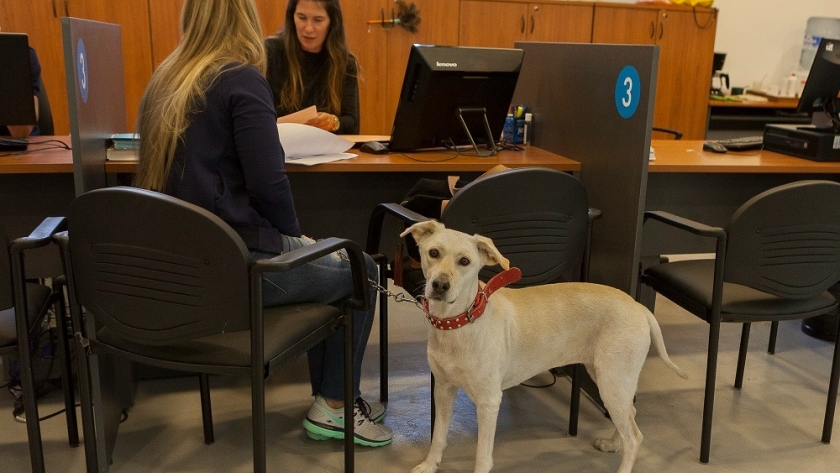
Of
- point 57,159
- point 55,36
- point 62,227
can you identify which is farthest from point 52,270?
point 55,36

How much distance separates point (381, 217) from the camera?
217 cm

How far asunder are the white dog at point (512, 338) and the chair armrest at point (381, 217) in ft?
0.74

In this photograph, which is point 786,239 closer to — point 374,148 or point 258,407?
point 374,148

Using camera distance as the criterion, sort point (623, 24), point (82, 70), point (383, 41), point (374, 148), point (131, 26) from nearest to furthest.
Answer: point (82, 70)
point (374, 148)
point (131, 26)
point (383, 41)
point (623, 24)

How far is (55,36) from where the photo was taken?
423 cm

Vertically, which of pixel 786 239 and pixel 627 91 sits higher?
pixel 627 91

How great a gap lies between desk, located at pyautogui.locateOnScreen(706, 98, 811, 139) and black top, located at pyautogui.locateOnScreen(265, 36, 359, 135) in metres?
3.42

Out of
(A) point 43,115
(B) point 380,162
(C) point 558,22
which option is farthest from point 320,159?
(C) point 558,22

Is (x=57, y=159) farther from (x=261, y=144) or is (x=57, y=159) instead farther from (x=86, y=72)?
(x=261, y=144)

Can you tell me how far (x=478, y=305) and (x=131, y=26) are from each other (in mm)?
3455

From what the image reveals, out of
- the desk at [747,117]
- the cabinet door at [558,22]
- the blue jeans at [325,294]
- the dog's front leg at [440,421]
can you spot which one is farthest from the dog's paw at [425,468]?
the desk at [747,117]

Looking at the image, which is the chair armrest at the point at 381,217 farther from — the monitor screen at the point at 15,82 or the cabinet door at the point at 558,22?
the cabinet door at the point at 558,22

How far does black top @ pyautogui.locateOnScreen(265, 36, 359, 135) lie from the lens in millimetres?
3033

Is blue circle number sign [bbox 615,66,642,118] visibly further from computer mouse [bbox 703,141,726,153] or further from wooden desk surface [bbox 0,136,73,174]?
wooden desk surface [bbox 0,136,73,174]
